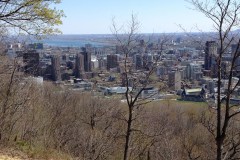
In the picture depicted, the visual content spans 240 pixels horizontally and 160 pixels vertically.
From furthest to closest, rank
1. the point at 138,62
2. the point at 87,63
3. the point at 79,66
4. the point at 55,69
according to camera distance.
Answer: the point at 87,63 → the point at 79,66 → the point at 55,69 → the point at 138,62

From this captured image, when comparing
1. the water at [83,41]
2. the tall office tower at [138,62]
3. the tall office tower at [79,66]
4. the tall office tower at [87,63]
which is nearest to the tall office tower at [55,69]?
the water at [83,41]

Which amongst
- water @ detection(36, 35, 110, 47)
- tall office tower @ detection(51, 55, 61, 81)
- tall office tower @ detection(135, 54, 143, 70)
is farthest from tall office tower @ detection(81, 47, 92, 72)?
tall office tower @ detection(135, 54, 143, 70)

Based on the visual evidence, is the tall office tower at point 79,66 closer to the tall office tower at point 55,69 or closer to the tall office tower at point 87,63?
the tall office tower at point 87,63

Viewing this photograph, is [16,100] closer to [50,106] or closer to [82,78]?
[50,106]

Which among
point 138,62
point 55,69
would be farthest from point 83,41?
point 138,62

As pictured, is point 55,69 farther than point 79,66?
No

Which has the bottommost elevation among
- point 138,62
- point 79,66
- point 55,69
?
point 79,66

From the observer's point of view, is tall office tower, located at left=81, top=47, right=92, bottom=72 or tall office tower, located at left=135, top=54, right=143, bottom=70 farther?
tall office tower, located at left=81, top=47, right=92, bottom=72

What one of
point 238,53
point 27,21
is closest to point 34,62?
point 27,21

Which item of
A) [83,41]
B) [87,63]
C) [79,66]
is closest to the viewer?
[79,66]

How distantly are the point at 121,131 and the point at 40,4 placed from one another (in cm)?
1328

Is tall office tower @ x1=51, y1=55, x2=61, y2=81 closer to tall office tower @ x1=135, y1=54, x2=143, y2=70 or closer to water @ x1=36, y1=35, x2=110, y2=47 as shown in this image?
water @ x1=36, y1=35, x2=110, y2=47

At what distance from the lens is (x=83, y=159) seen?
11.0 m

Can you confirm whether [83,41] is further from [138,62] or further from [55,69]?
[138,62]
